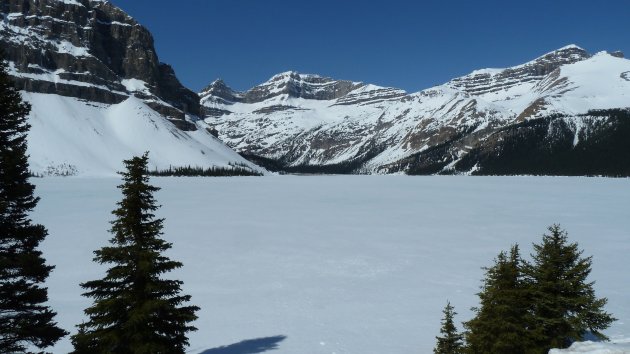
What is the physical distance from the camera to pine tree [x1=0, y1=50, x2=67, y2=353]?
32.9 ft

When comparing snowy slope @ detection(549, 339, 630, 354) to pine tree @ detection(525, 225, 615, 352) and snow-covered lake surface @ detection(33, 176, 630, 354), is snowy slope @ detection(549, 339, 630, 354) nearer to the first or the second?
pine tree @ detection(525, 225, 615, 352)

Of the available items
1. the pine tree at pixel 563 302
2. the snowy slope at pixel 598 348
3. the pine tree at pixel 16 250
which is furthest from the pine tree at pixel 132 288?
the pine tree at pixel 563 302

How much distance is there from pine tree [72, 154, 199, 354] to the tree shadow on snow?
29.6 feet

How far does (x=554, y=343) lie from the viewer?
1486cm

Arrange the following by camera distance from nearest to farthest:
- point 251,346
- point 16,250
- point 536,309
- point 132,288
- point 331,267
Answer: point 16,250, point 132,288, point 536,309, point 251,346, point 331,267

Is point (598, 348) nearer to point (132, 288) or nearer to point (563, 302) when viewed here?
point (563, 302)

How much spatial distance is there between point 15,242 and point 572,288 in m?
17.2

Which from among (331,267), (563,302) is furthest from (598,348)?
(331,267)

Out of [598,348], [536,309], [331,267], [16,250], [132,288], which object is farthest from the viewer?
[331,267]

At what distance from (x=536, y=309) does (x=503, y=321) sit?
2.20 metres

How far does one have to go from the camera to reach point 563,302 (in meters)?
15.7

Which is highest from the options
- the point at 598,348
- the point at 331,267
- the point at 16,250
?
the point at 16,250

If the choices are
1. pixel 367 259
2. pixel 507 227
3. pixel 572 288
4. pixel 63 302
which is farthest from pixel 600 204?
pixel 63 302

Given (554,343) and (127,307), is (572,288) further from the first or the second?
(127,307)
